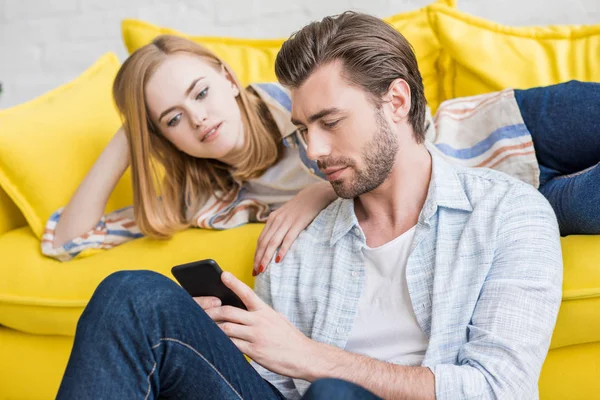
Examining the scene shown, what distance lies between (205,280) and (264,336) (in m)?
0.13

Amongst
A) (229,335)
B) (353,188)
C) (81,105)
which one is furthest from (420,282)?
(81,105)

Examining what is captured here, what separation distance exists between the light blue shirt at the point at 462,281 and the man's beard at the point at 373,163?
0.24ft

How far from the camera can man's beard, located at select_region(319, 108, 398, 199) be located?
46.1 inches

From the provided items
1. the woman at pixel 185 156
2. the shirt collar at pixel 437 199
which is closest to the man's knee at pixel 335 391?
the shirt collar at pixel 437 199

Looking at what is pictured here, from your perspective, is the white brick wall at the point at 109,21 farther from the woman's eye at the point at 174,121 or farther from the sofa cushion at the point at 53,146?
the woman's eye at the point at 174,121

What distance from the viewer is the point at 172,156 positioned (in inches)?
69.8

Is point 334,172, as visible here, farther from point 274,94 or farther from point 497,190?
point 274,94

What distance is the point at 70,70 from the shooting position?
9.00ft

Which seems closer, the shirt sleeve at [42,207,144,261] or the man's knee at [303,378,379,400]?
the man's knee at [303,378,379,400]

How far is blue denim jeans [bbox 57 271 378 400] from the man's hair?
Answer: 0.43 meters

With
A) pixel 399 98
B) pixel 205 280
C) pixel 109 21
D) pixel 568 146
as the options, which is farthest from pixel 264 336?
pixel 109 21

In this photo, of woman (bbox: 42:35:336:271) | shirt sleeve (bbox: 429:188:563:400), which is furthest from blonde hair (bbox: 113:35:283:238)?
shirt sleeve (bbox: 429:188:563:400)

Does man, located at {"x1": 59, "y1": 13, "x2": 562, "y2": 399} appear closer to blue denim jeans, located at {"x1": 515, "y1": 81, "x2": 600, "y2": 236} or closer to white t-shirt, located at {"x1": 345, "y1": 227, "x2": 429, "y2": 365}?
white t-shirt, located at {"x1": 345, "y1": 227, "x2": 429, "y2": 365}

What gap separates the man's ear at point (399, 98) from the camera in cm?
119
